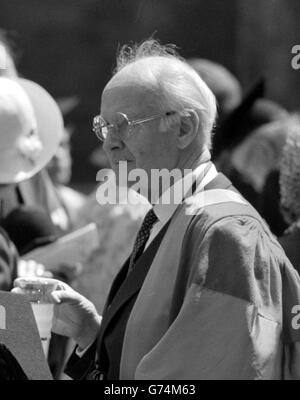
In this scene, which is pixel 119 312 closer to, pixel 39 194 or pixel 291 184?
pixel 291 184

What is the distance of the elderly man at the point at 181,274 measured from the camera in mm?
2977

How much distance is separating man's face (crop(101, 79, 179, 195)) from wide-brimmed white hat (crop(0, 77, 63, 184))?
1546 mm

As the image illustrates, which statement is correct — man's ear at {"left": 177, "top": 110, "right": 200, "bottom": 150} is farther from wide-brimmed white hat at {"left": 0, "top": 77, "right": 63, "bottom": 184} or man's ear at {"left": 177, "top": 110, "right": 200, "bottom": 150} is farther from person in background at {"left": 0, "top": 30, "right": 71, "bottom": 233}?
person in background at {"left": 0, "top": 30, "right": 71, "bottom": 233}

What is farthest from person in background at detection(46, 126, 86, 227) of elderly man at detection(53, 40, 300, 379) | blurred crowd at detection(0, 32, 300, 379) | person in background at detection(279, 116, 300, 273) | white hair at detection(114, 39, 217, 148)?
white hair at detection(114, 39, 217, 148)

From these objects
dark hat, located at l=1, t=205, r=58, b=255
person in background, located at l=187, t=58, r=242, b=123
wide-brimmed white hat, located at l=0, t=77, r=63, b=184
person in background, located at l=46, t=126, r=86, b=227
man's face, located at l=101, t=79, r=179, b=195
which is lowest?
person in background, located at l=46, t=126, r=86, b=227

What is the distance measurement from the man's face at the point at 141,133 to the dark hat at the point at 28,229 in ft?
6.19

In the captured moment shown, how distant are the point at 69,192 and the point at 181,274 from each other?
348cm

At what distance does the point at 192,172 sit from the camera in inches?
130

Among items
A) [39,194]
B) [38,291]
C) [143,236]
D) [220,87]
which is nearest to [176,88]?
[143,236]

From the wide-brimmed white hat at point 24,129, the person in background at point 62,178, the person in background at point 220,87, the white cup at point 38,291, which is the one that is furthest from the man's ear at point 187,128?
the person in background at point 220,87

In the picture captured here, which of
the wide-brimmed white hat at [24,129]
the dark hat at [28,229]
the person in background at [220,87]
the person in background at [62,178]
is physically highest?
the wide-brimmed white hat at [24,129]

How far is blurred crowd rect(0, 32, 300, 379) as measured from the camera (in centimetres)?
457

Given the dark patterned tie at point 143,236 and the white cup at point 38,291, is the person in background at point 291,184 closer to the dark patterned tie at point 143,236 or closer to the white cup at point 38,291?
the dark patterned tie at point 143,236
